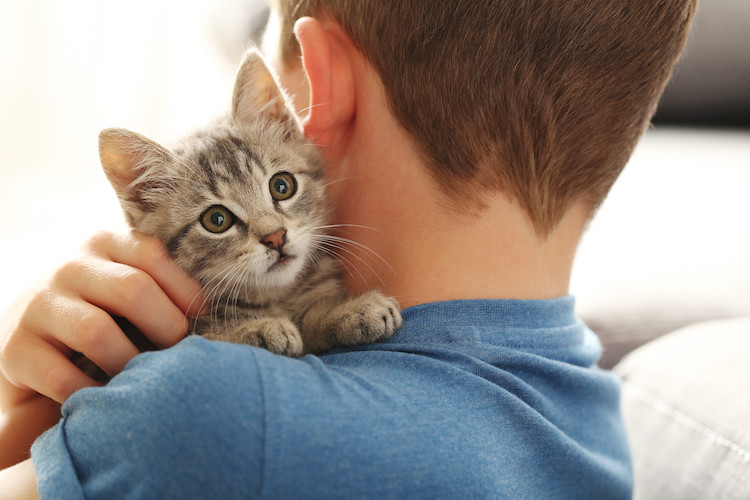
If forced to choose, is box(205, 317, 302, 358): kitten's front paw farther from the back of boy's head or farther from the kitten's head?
the back of boy's head

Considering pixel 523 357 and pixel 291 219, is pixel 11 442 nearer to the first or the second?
pixel 291 219

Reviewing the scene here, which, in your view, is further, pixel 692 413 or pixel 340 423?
pixel 692 413

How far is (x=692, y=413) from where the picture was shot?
1.30 m

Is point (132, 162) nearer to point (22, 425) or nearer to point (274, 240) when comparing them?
point (274, 240)

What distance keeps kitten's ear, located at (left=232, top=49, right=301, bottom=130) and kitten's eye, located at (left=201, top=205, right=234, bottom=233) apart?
0.72 ft

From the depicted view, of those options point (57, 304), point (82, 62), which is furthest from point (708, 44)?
point (57, 304)

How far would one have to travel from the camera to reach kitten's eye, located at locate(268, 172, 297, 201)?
1217mm

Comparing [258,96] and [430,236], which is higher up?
[258,96]

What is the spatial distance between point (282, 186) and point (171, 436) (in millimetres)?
646

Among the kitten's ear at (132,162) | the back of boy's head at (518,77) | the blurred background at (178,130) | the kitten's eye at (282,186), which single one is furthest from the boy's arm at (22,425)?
the blurred background at (178,130)

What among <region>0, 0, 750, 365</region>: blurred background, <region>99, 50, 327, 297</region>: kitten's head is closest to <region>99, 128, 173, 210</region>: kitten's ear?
<region>99, 50, 327, 297</region>: kitten's head

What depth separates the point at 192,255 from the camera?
1146 millimetres

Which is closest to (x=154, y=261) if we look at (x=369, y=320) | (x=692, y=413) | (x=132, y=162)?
(x=132, y=162)

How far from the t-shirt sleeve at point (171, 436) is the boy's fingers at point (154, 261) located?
34cm
